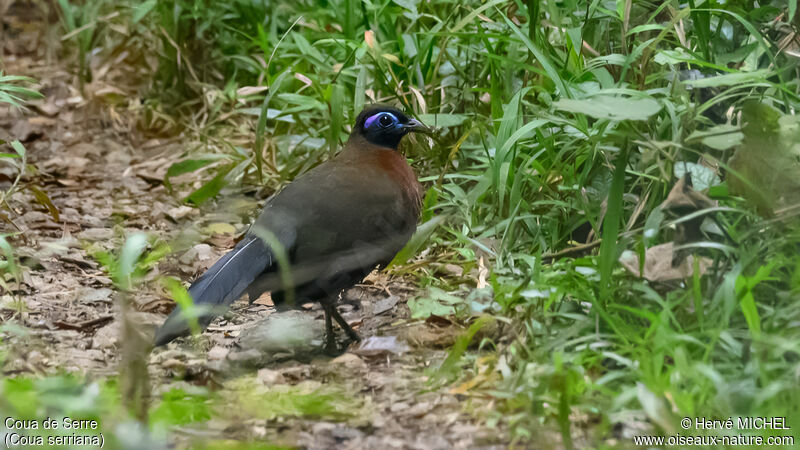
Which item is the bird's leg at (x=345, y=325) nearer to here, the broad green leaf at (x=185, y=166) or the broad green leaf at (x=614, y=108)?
the broad green leaf at (x=614, y=108)

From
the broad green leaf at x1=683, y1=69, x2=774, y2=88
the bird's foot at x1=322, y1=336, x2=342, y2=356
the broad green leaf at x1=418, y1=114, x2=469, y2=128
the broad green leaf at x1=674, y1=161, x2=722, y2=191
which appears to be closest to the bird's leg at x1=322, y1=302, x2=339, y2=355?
the bird's foot at x1=322, y1=336, x2=342, y2=356

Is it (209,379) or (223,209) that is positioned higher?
(223,209)

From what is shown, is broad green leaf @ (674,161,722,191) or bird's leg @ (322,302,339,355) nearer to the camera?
broad green leaf @ (674,161,722,191)

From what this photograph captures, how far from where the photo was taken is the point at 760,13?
12.1ft

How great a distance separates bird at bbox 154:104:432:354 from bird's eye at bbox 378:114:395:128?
0.25 m

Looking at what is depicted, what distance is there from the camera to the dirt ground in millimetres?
2809

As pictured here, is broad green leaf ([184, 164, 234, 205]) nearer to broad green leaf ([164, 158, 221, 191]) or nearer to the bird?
broad green leaf ([164, 158, 221, 191])

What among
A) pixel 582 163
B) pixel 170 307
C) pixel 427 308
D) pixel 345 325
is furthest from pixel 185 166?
pixel 582 163

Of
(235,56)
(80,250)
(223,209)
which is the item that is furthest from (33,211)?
(235,56)

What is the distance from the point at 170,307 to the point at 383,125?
1.19 meters

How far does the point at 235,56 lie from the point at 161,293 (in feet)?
6.67

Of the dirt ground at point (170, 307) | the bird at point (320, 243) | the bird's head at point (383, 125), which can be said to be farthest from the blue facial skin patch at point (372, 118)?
the dirt ground at point (170, 307)

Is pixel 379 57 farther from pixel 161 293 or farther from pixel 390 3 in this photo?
pixel 161 293

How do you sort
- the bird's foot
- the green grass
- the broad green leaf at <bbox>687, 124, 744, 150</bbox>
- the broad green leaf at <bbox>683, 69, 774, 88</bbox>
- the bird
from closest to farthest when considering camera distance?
the green grass → the broad green leaf at <bbox>687, 124, 744, 150</bbox> → the broad green leaf at <bbox>683, 69, 774, 88</bbox> → the bird → the bird's foot
